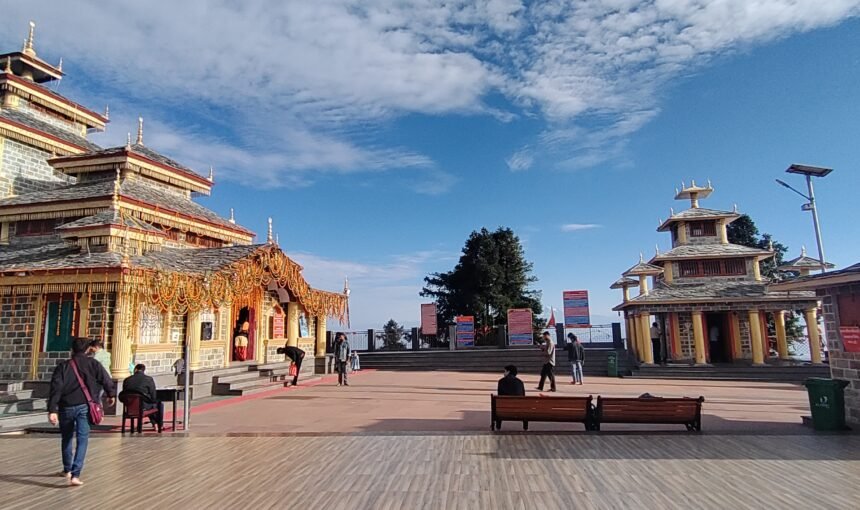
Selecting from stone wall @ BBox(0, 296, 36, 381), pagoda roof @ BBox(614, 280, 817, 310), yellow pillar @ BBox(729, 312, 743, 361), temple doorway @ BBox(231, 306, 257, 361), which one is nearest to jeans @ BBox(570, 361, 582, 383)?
pagoda roof @ BBox(614, 280, 817, 310)

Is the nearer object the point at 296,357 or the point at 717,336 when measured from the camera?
the point at 296,357

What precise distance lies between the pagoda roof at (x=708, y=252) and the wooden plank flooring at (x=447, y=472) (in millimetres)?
17089

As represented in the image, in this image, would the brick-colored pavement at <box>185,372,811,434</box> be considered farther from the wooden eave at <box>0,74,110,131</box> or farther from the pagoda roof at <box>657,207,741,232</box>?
the wooden eave at <box>0,74,110,131</box>

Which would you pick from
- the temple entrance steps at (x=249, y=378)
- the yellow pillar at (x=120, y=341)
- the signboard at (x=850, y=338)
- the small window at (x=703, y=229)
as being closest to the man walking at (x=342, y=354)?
the temple entrance steps at (x=249, y=378)

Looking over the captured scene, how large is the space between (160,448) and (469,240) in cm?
3152

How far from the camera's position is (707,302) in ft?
72.9

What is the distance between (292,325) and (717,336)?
19660 millimetres

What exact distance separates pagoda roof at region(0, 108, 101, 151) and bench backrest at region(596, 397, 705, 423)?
21.7 m

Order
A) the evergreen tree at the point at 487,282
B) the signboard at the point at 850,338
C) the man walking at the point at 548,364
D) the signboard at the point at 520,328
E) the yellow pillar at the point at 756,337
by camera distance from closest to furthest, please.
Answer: the signboard at the point at 850,338 < the man walking at the point at 548,364 < the yellow pillar at the point at 756,337 < the signboard at the point at 520,328 < the evergreen tree at the point at 487,282

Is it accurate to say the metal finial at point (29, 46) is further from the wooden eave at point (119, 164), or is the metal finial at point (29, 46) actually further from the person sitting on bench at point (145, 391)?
the person sitting on bench at point (145, 391)

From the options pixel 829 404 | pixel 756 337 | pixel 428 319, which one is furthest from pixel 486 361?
pixel 829 404

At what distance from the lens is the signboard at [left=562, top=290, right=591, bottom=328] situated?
25812 mm

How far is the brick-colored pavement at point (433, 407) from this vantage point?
370 inches

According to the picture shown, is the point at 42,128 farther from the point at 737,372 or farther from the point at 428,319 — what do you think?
the point at 737,372
